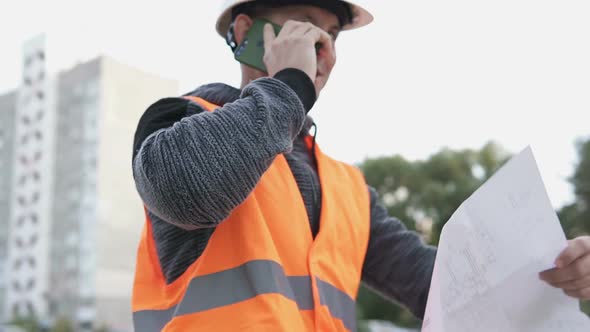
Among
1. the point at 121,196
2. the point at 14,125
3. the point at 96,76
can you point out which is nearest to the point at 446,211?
the point at 121,196

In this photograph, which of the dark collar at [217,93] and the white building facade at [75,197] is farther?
the white building facade at [75,197]

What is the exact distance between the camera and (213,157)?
3.87 ft

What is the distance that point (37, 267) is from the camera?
40844 millimetres

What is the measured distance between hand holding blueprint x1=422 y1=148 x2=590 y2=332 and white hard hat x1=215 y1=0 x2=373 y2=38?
31.8 inches

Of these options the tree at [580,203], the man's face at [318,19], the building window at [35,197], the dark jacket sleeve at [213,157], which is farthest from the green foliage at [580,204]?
the building window at [35,197]

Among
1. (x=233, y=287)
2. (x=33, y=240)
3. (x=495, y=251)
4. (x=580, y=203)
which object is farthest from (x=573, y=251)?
(x=33, y=240)

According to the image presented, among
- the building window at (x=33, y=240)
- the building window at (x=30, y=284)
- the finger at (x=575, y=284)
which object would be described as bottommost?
the building window at (x=30, y=284)

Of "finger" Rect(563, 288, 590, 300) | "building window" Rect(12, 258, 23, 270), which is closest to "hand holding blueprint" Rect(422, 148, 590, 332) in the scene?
"finger" Rect(563, 288, 590, 300)

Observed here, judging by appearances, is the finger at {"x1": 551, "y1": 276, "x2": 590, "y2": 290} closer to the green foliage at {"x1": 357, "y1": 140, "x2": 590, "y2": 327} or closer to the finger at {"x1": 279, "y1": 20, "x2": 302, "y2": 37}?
the finger at {"x1": 279, "y1": 20, "x2": 302, "y2": 37}

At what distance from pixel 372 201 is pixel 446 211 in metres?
26.4

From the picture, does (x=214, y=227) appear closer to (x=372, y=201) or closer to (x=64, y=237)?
(x=372, y=201)

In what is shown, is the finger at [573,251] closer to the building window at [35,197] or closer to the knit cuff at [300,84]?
the knit cuff at [300,84]

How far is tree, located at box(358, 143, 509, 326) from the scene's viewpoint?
27.7 metres

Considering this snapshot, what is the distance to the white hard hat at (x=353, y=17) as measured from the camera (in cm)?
183
